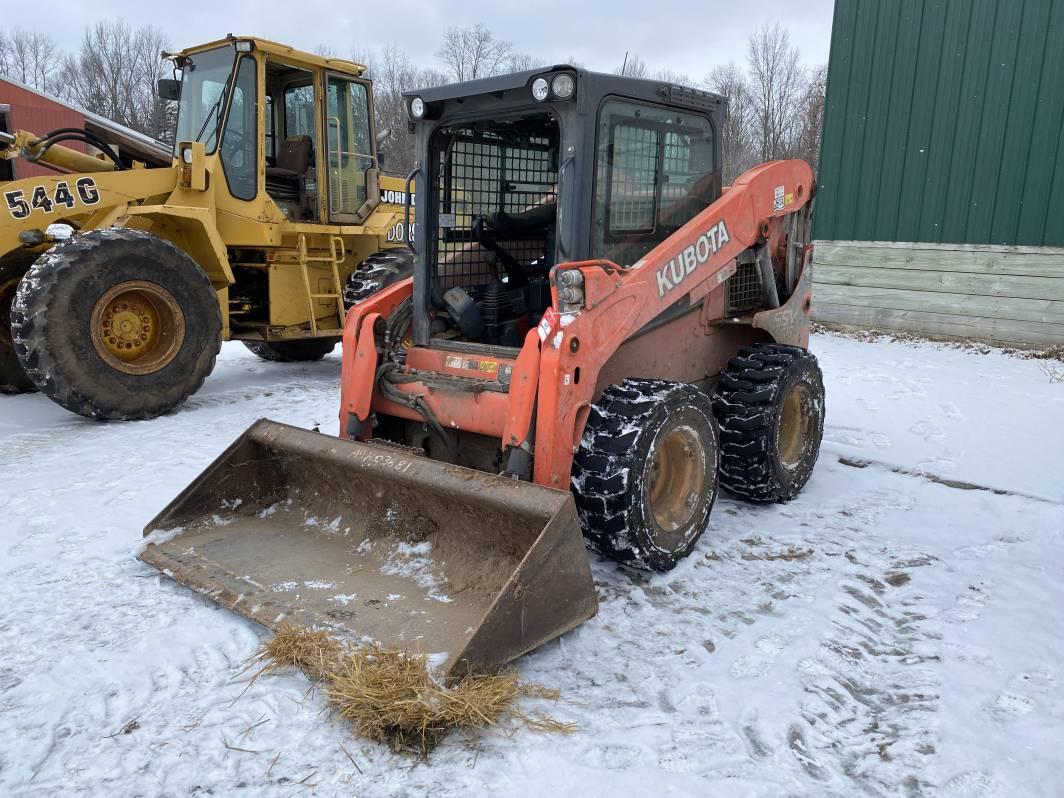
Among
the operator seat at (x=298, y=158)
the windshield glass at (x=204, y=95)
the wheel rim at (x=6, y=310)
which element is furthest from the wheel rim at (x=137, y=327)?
the operator seat at (x=298, y=158)

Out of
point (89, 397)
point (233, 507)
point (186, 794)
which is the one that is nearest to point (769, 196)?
point (233, 507)

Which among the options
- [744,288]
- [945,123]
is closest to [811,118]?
[945,123]

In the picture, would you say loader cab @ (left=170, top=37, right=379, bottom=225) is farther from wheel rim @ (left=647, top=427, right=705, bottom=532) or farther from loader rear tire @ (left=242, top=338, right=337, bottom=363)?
wheel rim @ (left=647, top=427, right=705, bottom=532)

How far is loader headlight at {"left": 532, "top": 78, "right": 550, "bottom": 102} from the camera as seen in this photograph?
369cm

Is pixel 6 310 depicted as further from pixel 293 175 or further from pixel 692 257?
pixel 692 257

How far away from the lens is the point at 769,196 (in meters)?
4.72

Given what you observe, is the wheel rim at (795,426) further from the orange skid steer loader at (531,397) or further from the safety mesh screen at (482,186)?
the safety mesh screen at (482,186)

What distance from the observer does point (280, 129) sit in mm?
8156

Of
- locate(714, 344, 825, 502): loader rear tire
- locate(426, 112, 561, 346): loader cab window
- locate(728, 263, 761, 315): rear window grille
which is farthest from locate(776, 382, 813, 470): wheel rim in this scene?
locate(426, 112, 561, 346): loader cab window

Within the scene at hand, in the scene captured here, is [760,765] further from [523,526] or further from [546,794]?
[523,526]

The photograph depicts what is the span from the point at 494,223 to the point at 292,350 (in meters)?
5.28

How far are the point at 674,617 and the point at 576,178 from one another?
6.57 ft

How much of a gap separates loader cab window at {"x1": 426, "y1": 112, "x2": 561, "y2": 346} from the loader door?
3946mm

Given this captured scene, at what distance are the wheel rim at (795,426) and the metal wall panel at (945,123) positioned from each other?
21.8 feet
